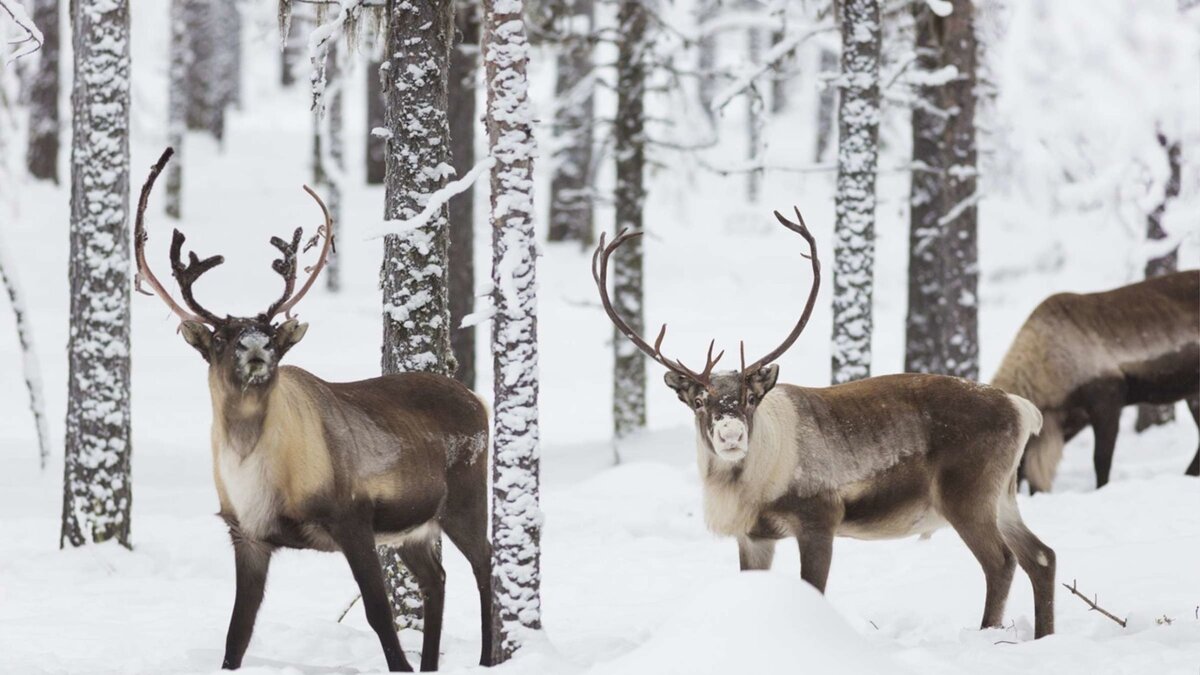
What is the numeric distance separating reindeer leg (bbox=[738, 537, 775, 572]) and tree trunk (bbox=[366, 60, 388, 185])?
14.0 metres

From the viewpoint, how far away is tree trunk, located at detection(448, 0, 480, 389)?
42.5 feet

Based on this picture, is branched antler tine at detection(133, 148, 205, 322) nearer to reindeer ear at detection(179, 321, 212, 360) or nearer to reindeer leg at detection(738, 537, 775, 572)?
reindeer ear at detection(179, 321, 212, 360)

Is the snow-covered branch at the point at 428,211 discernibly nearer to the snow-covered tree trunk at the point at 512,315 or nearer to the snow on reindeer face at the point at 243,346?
the snow-covered tree trunk at the point at 512,315

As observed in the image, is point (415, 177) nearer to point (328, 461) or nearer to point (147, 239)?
point (147, 239)

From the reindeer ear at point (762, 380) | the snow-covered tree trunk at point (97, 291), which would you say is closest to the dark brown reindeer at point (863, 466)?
the reindeer ear at point (762, 380)

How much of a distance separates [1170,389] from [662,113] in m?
18.5

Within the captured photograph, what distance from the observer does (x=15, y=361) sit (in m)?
15.7

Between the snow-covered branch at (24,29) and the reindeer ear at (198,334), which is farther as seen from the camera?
the snow-covered branch at (24,29)

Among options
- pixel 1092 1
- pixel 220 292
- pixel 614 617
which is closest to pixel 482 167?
pixel 614 617

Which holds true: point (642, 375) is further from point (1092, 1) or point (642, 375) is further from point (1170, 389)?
point (1092, 1)

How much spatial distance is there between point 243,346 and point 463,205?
749 centimetres

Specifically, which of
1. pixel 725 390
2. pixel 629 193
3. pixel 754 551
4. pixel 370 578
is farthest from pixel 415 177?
pixel 629 193

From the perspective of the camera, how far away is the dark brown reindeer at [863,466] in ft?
Answer: 21.5

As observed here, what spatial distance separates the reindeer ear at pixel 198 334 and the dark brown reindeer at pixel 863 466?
178 cm
